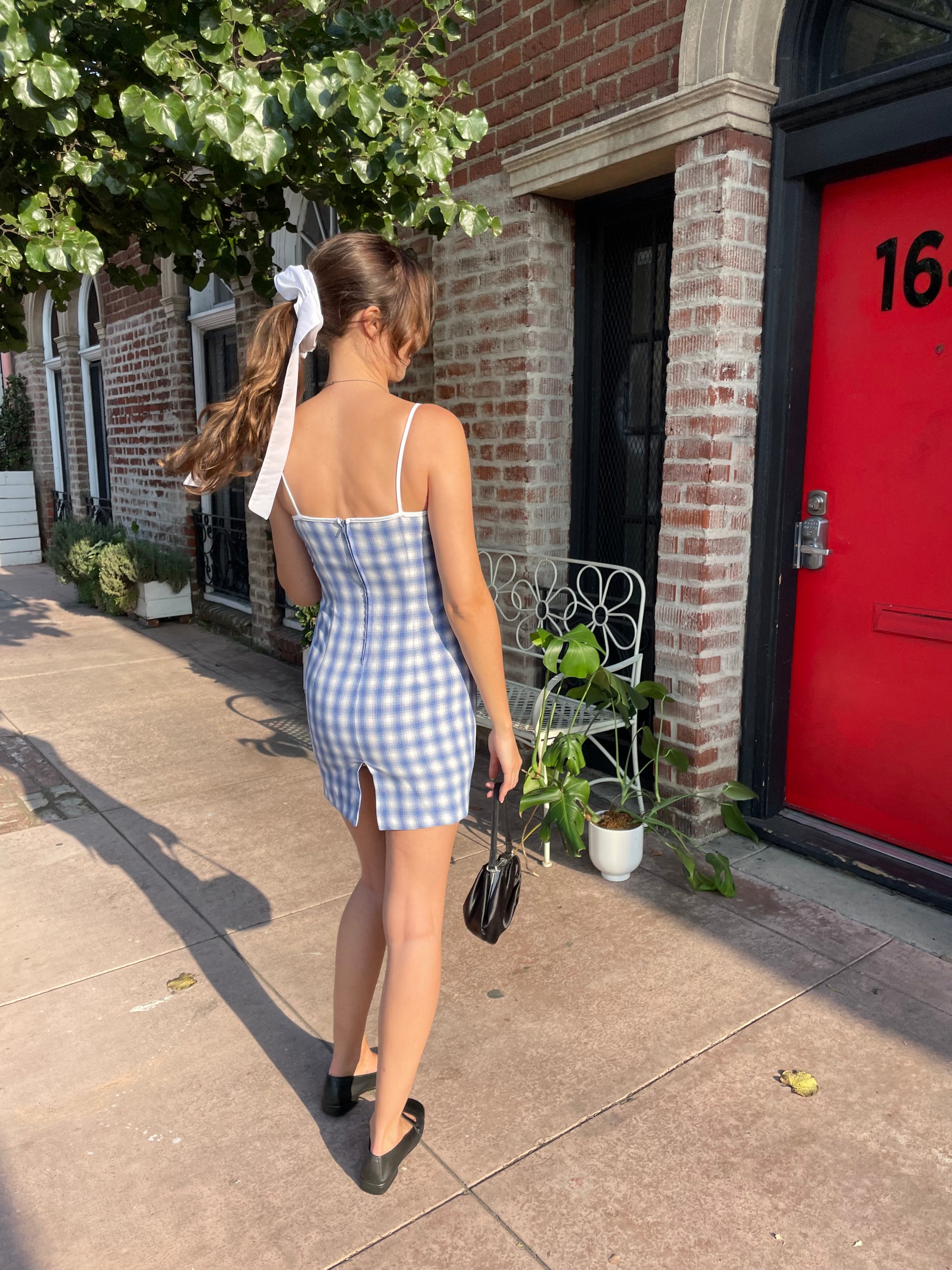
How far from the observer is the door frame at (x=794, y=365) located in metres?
2.99

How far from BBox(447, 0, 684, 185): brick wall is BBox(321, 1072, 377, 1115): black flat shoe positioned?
340cm

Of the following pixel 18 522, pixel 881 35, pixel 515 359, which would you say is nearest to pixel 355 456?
pixel 881 35

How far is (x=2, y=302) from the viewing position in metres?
3.26

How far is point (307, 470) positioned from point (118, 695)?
456 centimetres

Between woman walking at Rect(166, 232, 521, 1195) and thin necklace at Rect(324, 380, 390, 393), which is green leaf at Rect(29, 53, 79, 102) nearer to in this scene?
woman walking at Rect(166, 232, 521, 1195)

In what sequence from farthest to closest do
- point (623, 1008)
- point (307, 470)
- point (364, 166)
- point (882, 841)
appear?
point (882, 841) < point (364, 166) < point (623, 1008) < point (307, 470)

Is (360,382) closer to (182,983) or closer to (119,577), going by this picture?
(182,983)

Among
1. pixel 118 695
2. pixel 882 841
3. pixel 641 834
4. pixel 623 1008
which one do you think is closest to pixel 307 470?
pixel 623 1008

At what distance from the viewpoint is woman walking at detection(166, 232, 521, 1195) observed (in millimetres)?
1828

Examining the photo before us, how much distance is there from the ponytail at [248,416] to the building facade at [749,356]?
1855 millimetres

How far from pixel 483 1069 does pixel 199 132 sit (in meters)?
2.51

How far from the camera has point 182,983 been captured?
286cm

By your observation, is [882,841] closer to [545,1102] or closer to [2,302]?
[545,1102]

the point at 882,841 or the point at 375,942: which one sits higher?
the point at 375,942
